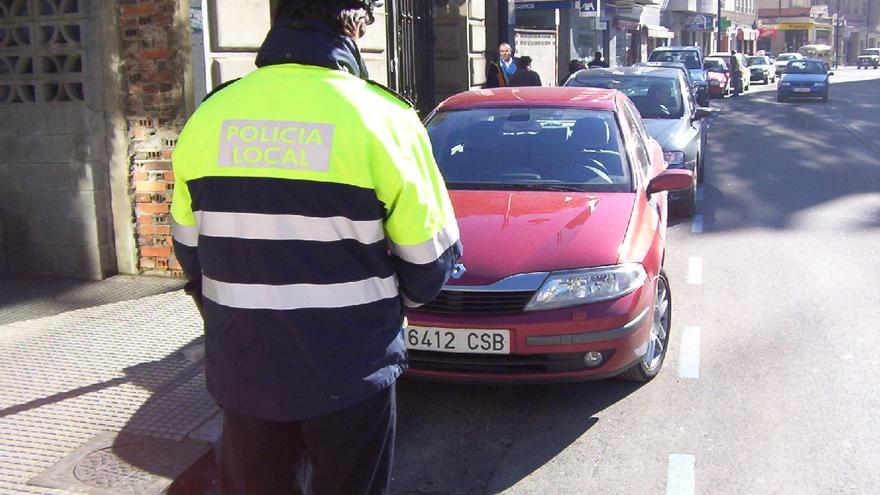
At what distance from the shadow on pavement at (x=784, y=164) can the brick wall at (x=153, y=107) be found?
5.73 meters

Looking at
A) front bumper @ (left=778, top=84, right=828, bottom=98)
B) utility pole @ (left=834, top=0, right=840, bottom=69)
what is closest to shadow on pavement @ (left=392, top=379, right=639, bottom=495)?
front bumper @ (left=778, top=84, right=828, bottom=98)

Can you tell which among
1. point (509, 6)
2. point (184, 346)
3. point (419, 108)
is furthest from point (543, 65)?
point (184, 346)

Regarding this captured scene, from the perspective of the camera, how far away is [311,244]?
239cm

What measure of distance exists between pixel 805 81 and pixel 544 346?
1329 inches

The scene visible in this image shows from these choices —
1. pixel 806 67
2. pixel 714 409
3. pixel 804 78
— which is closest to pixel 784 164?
pixel 714 409

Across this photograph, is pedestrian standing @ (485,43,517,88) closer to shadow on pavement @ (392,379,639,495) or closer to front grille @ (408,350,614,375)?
shadow on pavement @ (392,379,639,495)

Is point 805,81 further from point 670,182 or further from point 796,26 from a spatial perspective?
point 796,26

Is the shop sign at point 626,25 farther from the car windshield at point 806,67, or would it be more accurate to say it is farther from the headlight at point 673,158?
the headlight at point 673,158

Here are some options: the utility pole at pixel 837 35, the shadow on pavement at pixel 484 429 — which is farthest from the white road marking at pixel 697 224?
the utility pole at pixel 837 35

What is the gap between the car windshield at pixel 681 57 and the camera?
3547cm

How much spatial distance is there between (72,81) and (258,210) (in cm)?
570

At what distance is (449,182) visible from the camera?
241 inches

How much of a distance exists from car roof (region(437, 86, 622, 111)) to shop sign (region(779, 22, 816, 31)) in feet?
309

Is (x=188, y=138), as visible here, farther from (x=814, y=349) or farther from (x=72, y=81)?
(x=72, y=81)
